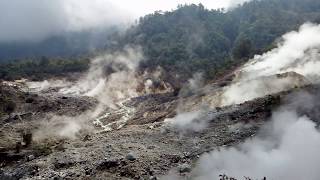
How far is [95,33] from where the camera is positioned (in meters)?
158

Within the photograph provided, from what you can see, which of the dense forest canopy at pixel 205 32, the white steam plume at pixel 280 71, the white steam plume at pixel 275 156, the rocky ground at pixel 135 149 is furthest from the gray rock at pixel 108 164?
the dense forest canopy at pixel 205 32

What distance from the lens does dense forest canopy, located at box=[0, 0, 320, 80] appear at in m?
76.9

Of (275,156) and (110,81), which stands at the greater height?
(110,81)

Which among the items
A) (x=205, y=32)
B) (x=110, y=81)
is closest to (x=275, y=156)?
(x=110, y=81)

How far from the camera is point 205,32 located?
10544cm

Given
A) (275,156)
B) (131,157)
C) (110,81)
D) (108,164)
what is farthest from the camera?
(110,81)

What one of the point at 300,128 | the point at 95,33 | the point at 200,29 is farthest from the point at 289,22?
the point at 300,128

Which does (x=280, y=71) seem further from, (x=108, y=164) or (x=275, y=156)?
(x=275, y=156)

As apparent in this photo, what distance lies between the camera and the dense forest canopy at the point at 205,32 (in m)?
76.9

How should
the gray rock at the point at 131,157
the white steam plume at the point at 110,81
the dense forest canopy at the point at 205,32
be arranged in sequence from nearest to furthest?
the gray rock at the point at 131,157, the white steam plume at the point at 110,81, the dense forest canopy at the point at 205,32

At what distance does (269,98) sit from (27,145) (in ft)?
40.3

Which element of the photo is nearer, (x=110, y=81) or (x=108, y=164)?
(x=108, y=164)

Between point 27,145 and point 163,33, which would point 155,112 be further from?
point 163,33

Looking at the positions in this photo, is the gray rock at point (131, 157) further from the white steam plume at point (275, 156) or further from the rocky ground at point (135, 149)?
the white steam plume at point (275, 156)
